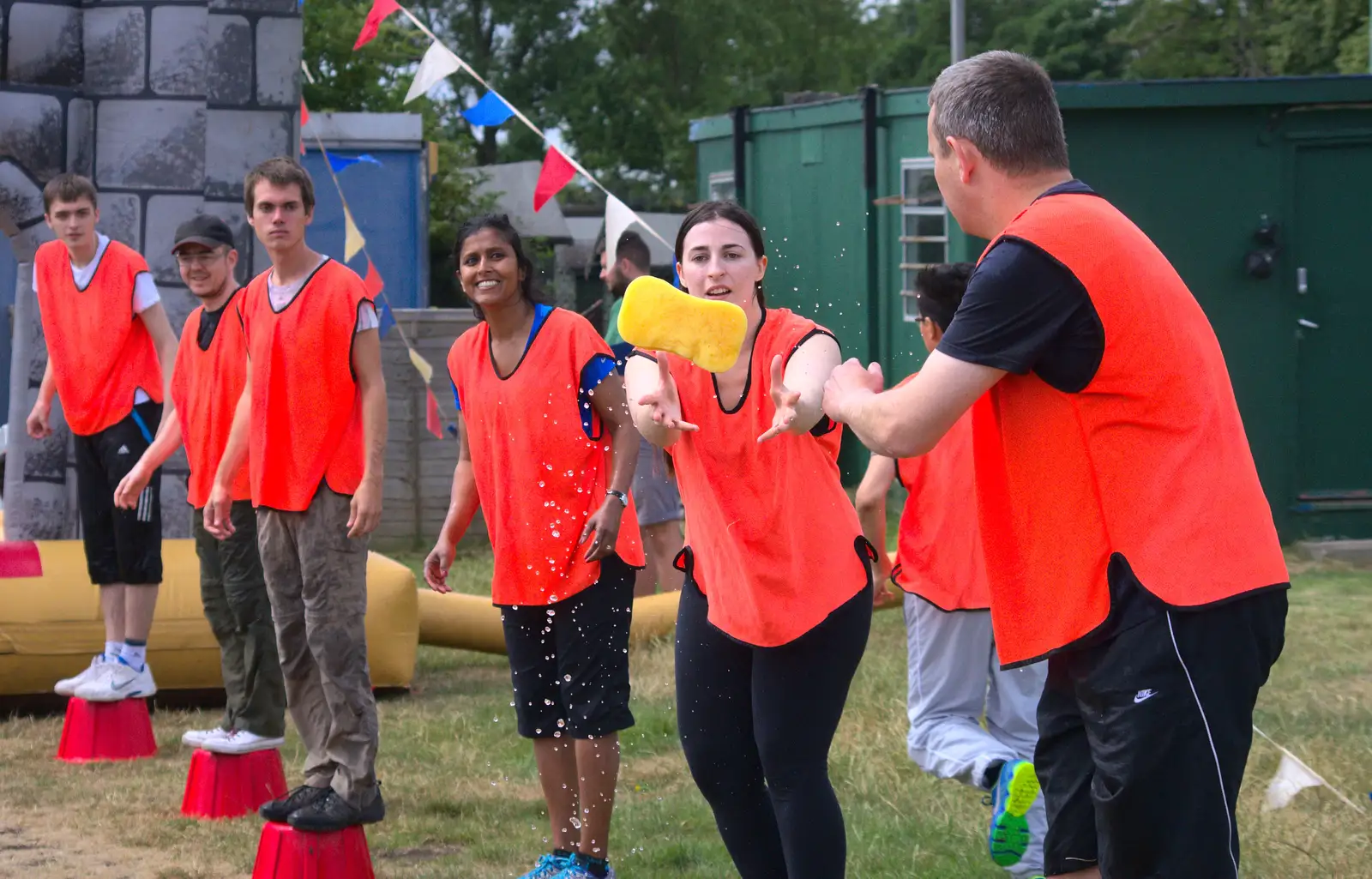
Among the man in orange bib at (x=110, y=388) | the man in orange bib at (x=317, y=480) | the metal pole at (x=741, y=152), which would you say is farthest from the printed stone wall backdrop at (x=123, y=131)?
the metal pole at (x=741, y=152)

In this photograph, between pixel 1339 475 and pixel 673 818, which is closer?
pixel 673 818

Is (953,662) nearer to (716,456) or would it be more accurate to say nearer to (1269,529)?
(716,456)

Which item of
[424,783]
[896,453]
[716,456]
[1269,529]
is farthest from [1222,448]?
[424,783]

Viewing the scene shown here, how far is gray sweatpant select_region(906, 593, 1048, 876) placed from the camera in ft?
15.8

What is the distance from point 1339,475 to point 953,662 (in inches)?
306

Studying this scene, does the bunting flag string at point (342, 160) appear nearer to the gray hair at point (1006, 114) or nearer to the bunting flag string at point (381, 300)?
the bunting flag string at point (381, 300)

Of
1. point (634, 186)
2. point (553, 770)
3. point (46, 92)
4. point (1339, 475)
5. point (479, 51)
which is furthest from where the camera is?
point (479, 51)

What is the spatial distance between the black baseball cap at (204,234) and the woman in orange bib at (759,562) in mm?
2855

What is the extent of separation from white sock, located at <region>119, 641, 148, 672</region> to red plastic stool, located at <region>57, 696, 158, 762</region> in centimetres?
15

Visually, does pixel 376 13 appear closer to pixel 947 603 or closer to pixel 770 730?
pixel 947 603

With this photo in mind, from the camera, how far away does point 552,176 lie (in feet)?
28.9

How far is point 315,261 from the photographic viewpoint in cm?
504

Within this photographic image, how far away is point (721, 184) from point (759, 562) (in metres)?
12.6

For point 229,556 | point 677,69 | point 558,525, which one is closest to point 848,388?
point 558,525
